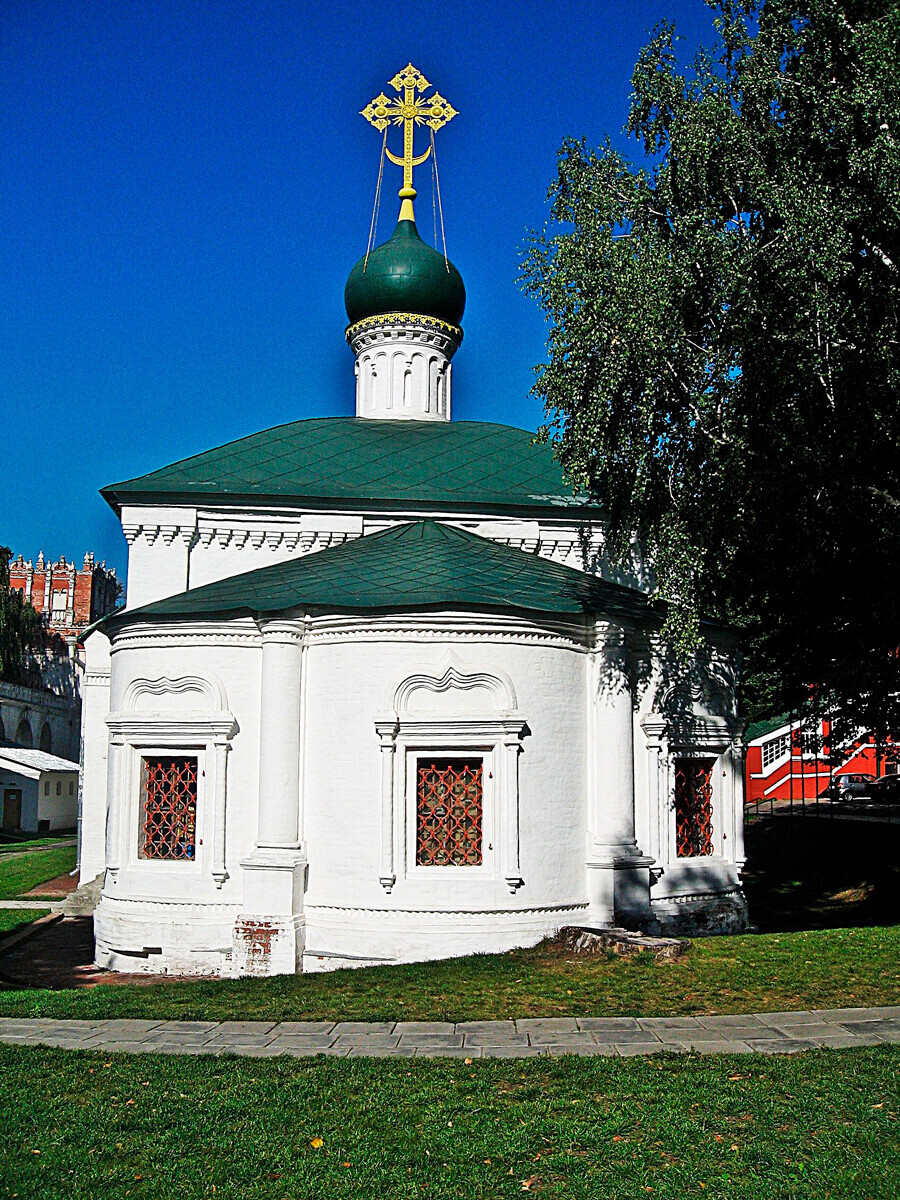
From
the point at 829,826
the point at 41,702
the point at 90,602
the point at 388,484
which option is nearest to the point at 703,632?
the point at 388,484

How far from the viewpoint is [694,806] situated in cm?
1445

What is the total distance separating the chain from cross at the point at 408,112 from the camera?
2203 cm

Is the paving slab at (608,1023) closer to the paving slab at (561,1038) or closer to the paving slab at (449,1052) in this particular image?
the paving slab at (561,1038)

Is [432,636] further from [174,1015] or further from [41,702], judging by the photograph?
[41,702]

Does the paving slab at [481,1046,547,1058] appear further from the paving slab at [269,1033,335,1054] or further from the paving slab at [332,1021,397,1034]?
the paving slab at [269,1033,335,1054]

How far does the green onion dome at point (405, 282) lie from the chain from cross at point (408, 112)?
5.61 ft

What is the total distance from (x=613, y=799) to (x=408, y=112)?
15.4m

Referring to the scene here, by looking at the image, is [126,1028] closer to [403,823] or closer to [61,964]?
[403,823]

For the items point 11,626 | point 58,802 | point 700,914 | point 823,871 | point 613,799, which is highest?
point 11,626

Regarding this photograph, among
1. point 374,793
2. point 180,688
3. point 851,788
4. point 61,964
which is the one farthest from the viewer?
point 851,788

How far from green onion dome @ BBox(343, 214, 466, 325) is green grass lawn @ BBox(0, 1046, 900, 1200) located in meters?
16.2

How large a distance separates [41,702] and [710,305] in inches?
1759

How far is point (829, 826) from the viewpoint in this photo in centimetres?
2611

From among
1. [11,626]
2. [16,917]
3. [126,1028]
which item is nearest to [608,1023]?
[126,1028]
